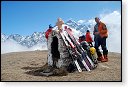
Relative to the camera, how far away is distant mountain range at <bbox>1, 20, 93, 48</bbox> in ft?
16.8

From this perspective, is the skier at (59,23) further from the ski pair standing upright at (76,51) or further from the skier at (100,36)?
the skier at (100,36)

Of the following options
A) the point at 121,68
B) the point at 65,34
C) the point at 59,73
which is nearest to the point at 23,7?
the point at 65,34

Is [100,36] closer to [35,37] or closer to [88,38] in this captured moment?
[88,38]

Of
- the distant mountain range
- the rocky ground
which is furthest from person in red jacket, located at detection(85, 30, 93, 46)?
the rocky ground

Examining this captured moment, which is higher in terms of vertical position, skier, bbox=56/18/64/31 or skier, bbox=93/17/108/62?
skier, bbox=56/18/64/31

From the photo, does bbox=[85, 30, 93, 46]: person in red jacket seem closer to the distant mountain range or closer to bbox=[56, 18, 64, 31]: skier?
the distant mountain range

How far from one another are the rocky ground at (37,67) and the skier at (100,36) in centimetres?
8

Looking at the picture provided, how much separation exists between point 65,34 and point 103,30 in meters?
0.49

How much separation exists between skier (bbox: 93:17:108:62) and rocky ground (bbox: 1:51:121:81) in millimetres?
78

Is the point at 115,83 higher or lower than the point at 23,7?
lower

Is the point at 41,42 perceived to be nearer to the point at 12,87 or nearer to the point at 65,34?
the point at 65,34

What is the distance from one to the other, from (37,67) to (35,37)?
389mm

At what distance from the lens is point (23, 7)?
518 cm

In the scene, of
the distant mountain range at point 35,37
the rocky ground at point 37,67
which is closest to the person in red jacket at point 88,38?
the distant mountain range at point 35,37
